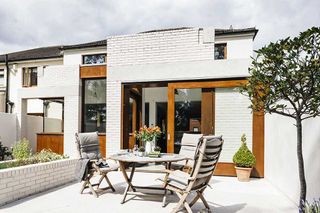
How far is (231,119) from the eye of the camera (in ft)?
25.4

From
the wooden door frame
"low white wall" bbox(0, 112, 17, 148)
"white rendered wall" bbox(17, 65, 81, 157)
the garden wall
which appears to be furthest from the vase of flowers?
"low white wall" bbox(0, 112, 17, 148)

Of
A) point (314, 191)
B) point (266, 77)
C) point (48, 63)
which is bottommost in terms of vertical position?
point (314, 191)

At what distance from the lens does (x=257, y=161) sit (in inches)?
296

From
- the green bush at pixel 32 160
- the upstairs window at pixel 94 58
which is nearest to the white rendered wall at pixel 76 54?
the upstairs window at pixel 94 58

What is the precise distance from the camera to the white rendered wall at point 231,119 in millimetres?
7660

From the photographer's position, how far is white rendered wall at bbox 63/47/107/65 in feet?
46.2

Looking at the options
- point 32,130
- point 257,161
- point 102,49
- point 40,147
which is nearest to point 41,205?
point 257,161

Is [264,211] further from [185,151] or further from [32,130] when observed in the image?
[32,130]

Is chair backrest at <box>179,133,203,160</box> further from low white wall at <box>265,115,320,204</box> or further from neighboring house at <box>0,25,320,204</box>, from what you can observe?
low white wall at <box>265,115,320,204</box>

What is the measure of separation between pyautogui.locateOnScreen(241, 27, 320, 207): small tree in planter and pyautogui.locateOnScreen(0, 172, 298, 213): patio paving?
5.76 feet

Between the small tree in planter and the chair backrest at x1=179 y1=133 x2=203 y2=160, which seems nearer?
the small tree in planter

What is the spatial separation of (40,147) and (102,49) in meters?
5.95

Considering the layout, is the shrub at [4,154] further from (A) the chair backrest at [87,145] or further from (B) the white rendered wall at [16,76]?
(B) the white rendered wall at [16,76]

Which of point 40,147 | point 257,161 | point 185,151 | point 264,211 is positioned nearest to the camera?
point 264,211
